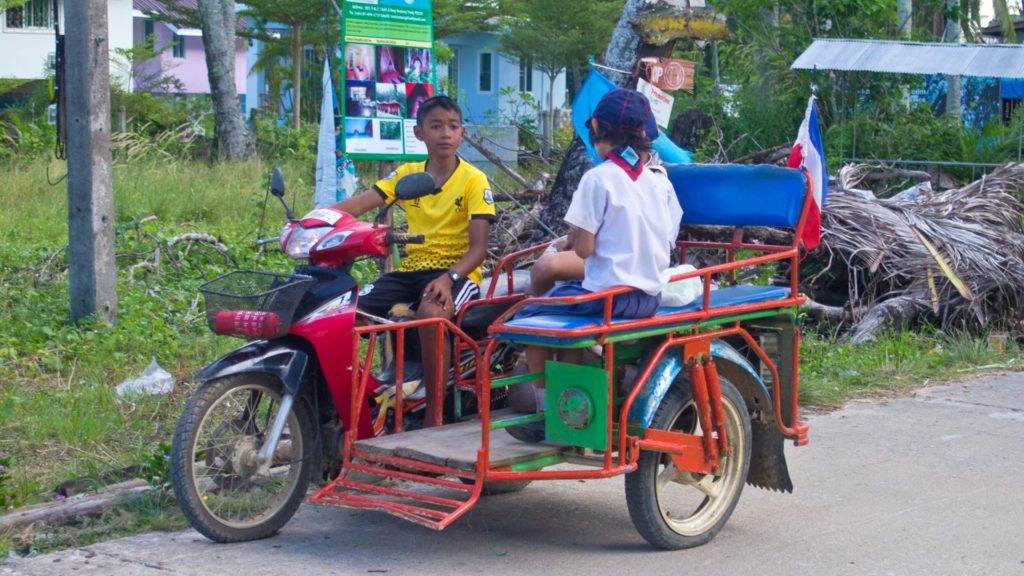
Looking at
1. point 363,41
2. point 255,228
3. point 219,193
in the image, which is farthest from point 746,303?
point 219,193

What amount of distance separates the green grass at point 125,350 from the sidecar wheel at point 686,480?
200 cm

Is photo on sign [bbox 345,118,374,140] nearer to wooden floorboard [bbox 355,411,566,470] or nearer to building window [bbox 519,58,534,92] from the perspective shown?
wooden floorboard [bbox 355,411,566,470]

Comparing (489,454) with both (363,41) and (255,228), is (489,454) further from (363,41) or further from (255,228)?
(255,228)

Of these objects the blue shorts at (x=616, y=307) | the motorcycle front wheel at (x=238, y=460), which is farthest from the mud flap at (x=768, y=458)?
the motorcycle front wheel at (x=238, y=460)

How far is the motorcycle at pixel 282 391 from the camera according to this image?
15.2 feet

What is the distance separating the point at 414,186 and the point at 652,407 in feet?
4.23

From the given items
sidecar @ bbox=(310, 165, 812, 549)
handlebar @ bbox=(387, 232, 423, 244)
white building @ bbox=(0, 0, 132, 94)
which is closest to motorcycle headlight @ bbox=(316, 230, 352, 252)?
handlebar @ bbox=(387, 232, 423, 244)

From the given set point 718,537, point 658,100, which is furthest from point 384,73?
point 718,537

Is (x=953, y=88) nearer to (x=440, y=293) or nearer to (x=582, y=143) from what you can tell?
(x=582, y=143)

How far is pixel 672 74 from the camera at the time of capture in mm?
8148

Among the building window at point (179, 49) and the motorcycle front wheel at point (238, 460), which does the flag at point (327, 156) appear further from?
the building window at point (179, 49)

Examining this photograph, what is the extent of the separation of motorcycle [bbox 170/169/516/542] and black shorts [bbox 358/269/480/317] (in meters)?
0.34

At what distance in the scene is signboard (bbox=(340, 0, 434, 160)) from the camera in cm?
703

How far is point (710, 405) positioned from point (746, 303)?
471 millimetres
